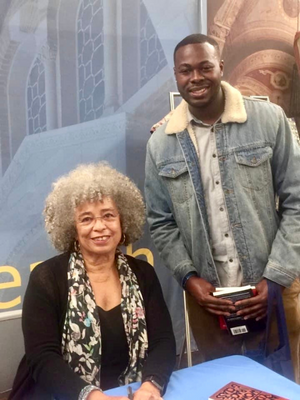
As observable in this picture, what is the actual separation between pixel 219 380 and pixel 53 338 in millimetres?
549

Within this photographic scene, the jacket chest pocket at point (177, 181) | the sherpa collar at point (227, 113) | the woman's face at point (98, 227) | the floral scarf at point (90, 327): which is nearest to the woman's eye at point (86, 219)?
the woman's face at point (98, 227)

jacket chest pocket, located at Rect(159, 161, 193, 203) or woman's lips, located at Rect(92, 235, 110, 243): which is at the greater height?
jacket chest pocket, located at Rect(159, 161, 193, 203)

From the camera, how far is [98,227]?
1.56 metres

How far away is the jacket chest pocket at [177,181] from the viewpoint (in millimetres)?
1779

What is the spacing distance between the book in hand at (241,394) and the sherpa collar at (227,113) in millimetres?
1017

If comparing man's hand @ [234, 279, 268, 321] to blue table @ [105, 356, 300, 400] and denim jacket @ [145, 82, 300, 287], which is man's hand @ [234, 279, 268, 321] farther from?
blue table @ [105, 356, 300, 400]

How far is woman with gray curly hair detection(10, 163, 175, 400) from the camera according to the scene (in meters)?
1.40

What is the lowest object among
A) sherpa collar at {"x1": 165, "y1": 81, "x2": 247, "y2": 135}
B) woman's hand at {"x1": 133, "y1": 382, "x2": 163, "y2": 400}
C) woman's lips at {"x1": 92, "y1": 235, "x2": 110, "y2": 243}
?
woman's hand at {"x1": 133, "y1": 382, "x2": 163, "y2": 400}

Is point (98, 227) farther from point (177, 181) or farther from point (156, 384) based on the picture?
point (156, 384)

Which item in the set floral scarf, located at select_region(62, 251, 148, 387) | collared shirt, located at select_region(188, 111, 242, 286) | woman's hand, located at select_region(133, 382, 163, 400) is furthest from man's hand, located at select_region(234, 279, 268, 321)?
woman's hand, located at select_region(133, 382, 163, 400)

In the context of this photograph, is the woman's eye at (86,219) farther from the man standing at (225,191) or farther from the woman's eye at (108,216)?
the man standing at (225,191)

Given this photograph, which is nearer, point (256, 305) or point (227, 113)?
point (256, 305)

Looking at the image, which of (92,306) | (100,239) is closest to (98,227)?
(100,239)

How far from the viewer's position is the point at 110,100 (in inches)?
93.4
